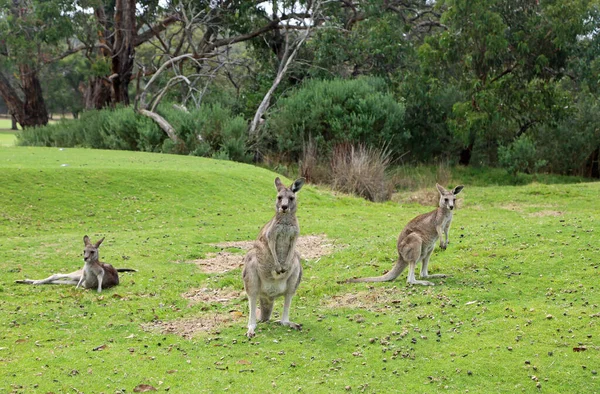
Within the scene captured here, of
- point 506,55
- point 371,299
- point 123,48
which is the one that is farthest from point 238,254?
point 123,48

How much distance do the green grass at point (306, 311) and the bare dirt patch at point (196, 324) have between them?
14 cm

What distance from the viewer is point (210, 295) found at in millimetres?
9305

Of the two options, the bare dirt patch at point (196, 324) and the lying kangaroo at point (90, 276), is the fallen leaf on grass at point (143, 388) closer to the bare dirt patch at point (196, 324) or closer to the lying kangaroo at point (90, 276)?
the bare dirt patch at point (196, 324)

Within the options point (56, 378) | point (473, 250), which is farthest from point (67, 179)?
point (56, 378)

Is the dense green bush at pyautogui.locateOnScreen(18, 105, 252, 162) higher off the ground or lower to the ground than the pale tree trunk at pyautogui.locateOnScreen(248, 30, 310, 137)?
lower

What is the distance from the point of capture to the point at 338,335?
7.21 metres

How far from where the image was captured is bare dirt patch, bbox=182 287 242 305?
903cm

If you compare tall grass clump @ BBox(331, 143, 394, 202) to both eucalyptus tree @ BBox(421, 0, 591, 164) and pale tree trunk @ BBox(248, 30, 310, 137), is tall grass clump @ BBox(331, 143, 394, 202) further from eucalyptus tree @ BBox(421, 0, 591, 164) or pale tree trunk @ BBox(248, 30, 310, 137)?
pale tree trunk @ BBox(248, 30, 310, 137)

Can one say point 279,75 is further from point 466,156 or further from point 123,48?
point 466,156

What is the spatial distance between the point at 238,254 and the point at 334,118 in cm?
1340

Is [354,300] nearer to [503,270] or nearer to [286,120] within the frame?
[503,270]

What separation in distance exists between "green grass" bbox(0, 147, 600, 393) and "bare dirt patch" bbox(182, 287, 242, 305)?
0.17 meters

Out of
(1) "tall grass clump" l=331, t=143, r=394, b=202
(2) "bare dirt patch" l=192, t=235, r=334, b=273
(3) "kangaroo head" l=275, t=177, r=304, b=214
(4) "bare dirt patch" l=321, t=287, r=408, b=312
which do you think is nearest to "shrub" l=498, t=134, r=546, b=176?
(1) "tall grass clump" l=331, t=143, r=394, b=202

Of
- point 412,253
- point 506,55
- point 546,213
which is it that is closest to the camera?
point 412,253
